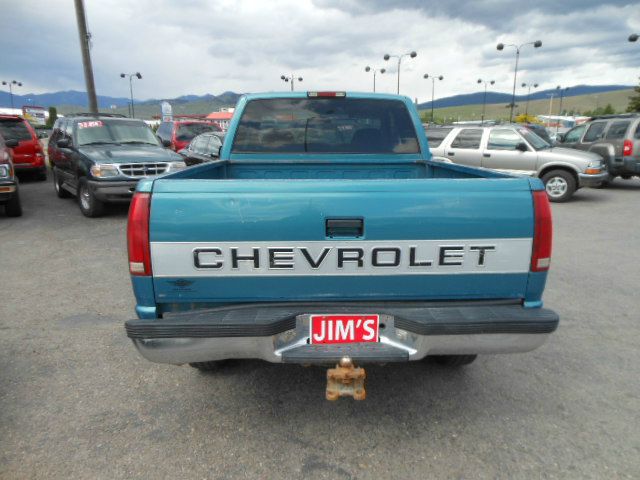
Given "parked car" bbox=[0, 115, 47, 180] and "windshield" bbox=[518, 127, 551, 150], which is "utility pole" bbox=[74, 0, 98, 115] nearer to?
"parked car" bbox=[0, 115, 47, 180]

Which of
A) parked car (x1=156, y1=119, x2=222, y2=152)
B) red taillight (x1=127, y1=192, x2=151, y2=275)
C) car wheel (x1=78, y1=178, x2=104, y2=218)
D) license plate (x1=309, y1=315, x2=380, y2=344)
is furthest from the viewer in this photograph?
parked car (x1=156, y1=119, x2=222, y2=152)

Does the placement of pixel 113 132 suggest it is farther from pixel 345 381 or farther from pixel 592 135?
pixel 592 135

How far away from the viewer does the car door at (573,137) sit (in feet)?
45.2

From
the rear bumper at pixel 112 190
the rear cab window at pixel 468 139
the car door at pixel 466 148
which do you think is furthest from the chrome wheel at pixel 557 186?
the rear bumper at pixel 112 190

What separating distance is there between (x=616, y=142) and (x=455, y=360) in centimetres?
1188

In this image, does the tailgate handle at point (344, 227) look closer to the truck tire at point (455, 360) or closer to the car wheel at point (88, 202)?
the truck tire at point (455, 360)

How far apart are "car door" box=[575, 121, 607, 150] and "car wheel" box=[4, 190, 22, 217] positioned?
1449 centimetres

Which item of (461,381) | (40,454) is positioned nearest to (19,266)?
(40,454)

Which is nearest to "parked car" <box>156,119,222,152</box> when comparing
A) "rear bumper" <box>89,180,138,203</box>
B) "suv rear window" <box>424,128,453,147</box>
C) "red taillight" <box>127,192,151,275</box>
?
"rear bumper" <box>89,180,138,203</box>

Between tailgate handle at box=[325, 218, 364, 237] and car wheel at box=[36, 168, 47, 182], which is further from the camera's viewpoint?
car wheel at box=[36, 168, 47, 182]

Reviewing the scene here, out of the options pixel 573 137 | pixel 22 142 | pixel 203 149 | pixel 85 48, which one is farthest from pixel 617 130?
pixel 22 142

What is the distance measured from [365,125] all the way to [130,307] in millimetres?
2966

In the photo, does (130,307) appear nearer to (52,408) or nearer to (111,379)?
(111,379)

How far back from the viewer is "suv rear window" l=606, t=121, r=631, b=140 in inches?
483
